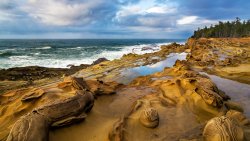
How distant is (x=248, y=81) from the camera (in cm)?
836

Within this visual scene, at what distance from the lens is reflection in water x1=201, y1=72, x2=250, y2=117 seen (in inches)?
231

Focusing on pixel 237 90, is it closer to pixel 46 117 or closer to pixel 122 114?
pixel 122 114

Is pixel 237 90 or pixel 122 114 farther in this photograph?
pixel 237 90

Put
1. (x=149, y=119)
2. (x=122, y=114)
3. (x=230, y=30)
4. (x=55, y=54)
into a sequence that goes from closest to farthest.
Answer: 1. (x=149, y=119)
2. (x=122, y=114)
3. (x=55, y=54)
4. (x=230, y=30)

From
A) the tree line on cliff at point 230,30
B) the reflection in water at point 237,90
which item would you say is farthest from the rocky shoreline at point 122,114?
the tree line on cliff at point 230,30

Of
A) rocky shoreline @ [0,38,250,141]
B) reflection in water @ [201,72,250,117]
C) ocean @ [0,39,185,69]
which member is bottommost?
ocean @ [0,39,185,69]

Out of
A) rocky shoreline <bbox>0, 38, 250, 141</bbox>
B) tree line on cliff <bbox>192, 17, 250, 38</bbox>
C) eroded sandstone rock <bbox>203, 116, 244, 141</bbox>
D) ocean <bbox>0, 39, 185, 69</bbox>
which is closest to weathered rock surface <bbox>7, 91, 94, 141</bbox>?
rocky shoreline <bbox>0, 38, 250, 141</bbox>

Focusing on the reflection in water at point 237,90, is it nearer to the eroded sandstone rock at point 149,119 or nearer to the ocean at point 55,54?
the eroded sandstone rock at point 149,119

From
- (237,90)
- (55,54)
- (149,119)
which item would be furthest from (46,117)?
(55,54)

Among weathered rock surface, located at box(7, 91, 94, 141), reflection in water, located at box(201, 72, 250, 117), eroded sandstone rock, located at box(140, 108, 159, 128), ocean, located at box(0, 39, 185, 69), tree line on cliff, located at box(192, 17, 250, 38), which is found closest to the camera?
weathered rock surface, located at box(7, 91, 94, 141)

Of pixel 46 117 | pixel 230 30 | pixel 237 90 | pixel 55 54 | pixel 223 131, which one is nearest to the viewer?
pixel 223 131

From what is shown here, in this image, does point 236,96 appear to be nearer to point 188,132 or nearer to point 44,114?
point 188,132

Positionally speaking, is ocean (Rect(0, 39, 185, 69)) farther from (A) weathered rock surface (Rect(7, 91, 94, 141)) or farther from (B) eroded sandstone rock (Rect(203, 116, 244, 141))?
(B) eroded sandstone rock (Rect(203, 116, 244, 141))

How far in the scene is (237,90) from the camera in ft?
23.2
